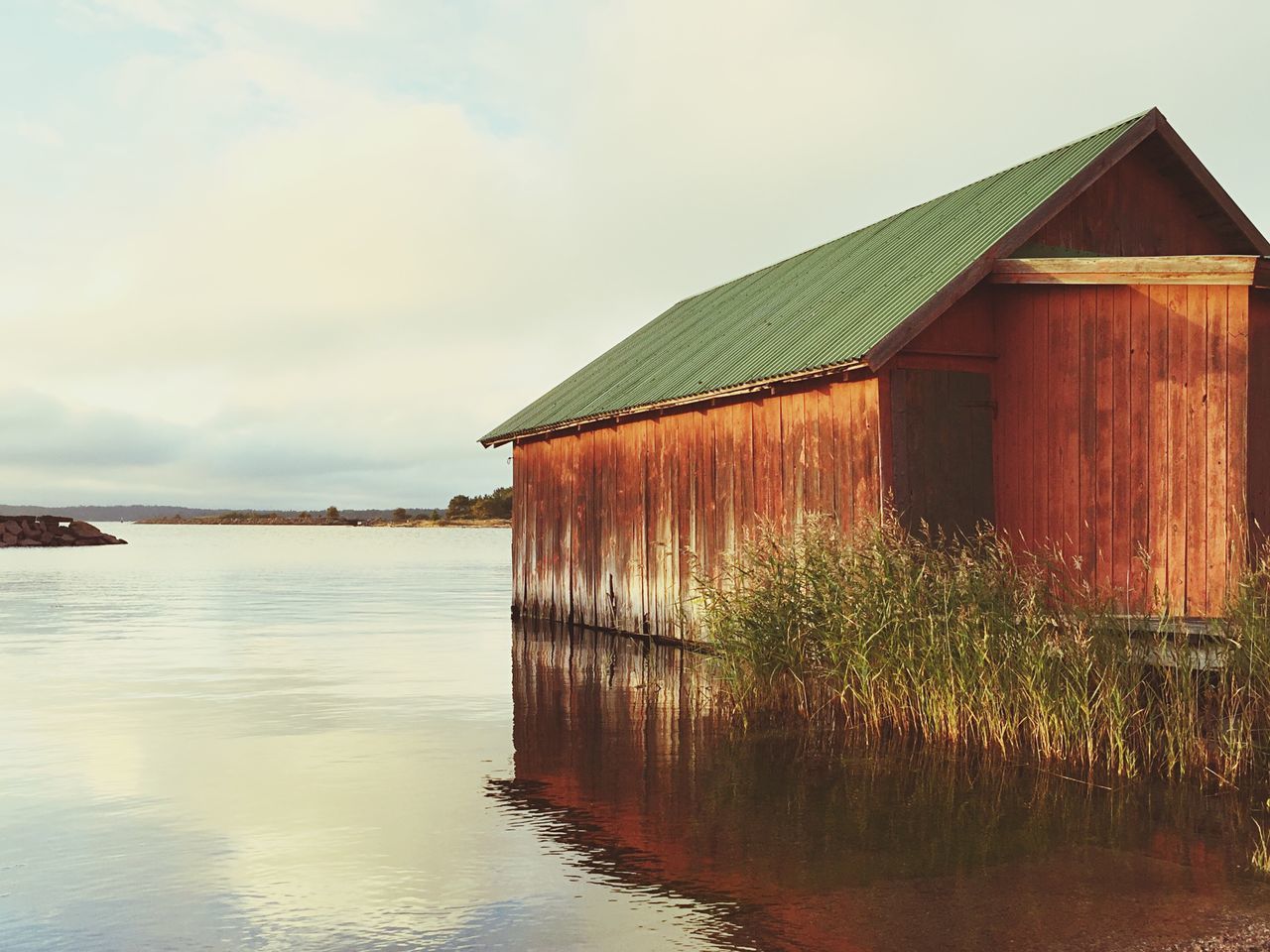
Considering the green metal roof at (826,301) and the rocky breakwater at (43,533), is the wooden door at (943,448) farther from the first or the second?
the rocky breakwater at (43,533)

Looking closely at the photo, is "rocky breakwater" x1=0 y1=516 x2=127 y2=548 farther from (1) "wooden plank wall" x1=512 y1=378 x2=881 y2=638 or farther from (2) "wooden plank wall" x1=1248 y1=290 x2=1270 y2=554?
(2) "wooden plank wall" x1=1248 y1=290 x2=1270 y2=554

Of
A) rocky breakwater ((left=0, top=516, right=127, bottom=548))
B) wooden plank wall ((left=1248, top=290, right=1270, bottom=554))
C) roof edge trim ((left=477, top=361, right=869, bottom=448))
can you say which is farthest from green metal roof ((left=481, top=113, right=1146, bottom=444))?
rocky breakwater ((left=0, top=516, right=127, bottom=548))

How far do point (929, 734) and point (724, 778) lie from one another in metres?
2.24

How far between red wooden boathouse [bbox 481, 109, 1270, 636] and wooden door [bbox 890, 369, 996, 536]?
0.09 ft

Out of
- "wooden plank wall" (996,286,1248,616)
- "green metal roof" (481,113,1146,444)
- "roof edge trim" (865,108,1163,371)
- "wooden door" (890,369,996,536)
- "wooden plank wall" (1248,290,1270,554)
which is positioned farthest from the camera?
"green metal roof" (481,113,1146,444)

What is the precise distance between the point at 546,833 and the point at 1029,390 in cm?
911

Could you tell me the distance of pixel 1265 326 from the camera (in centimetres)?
1547

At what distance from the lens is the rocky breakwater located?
89250 mm

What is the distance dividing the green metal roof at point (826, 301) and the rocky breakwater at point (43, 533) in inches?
2910

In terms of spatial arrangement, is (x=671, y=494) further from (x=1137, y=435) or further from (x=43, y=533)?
(x=43, y=533)

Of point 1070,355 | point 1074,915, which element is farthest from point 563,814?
point 1070,355

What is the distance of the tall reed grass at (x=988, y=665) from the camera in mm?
10398

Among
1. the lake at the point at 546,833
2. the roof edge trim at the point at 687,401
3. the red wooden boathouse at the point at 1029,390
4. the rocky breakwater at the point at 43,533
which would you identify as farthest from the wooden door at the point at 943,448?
the rocky breakwater at the point at 43,533

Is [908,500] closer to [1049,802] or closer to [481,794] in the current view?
[1049,802]
